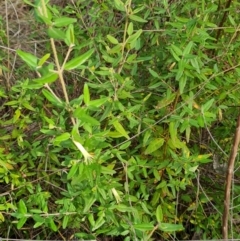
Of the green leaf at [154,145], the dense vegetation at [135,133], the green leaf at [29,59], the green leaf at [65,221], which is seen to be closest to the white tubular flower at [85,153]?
the dense vegetation at [135,133]

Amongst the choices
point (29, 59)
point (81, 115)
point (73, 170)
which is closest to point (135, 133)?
point (73, 170)

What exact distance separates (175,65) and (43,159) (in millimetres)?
623

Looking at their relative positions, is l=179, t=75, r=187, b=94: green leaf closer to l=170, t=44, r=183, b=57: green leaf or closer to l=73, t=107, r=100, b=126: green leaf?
l=170, t=44, r=183, b=57: green leaf

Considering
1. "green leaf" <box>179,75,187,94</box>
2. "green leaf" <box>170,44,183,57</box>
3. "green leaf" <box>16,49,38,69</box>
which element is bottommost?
"green leaf" <box>179,75,187,94</box>

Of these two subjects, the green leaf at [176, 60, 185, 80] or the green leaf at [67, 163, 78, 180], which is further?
the green leaf at [176, 60, 185, 80]

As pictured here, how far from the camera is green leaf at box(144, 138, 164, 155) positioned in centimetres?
171

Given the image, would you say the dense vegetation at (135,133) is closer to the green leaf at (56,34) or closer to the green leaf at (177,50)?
the green leaf at (177,50)

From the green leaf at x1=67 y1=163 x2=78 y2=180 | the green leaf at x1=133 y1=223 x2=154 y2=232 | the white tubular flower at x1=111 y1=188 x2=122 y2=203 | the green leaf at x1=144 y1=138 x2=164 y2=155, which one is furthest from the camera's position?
the green leaf at x1=144 y1=138 x2=164 y2=155

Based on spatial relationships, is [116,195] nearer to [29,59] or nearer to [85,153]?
[85,153]

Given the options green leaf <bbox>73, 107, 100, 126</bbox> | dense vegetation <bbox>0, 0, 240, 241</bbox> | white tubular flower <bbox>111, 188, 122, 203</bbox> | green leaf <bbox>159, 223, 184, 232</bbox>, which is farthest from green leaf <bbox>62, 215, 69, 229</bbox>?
green leaf <bbox>73, 107, 100, 126</bbox>

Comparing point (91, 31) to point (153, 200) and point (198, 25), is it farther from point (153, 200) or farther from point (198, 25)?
point (153, 200)

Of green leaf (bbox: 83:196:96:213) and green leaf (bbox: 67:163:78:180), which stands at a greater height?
green leaf (bbox: 67:163:78:180)

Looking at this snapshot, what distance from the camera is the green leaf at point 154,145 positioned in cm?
171

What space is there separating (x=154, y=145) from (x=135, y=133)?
13cm
